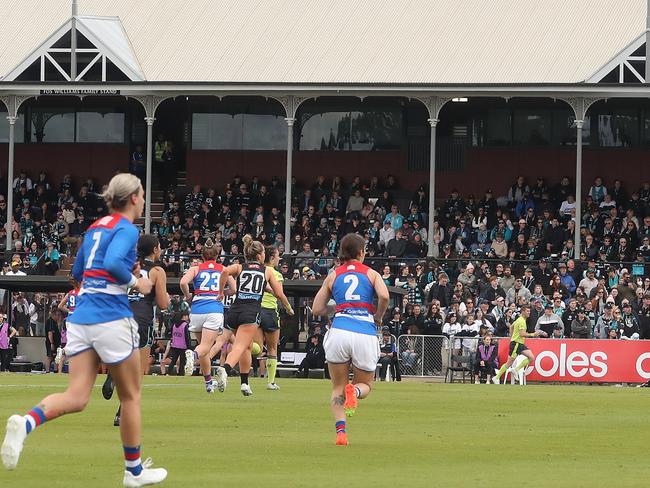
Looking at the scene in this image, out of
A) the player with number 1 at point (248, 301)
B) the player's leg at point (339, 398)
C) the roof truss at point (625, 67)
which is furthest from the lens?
the roof truss at point (625, 67)

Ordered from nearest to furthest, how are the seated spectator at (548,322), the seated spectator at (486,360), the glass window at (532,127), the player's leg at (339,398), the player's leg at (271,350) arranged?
the player's leg at (339,398) < the player's leg at (271,350) < the seated spectator at (486,360) < the seated spectator at (548,322) < the glass window at (532,127)

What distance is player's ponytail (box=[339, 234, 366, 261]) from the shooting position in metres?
13.9

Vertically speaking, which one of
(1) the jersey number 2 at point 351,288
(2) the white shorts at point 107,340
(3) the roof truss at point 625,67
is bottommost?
(2) the white shorts at point 107,340

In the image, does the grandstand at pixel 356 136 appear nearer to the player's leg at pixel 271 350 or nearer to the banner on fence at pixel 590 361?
the banner on fence at pixel 590 361

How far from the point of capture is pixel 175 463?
12047 millimetres

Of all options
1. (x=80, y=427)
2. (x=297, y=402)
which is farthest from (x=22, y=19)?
(x=80, y=427)

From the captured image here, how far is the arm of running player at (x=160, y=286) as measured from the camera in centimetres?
1409

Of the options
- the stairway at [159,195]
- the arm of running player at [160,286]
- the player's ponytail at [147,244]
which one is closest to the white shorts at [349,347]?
the arm of running player at [160,286]

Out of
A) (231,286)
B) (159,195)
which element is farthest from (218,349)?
(159,195)

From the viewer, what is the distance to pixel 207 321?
71.0 feet

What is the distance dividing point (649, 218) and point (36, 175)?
64.1 ft

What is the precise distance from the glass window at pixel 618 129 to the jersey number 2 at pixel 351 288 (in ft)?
101

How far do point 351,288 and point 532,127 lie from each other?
3115 cm

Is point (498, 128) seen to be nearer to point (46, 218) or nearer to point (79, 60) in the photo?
point (79, 60)
